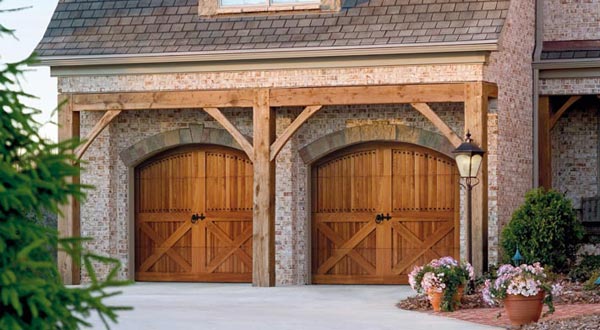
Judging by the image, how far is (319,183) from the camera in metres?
22.7

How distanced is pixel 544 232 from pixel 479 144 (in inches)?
64.6

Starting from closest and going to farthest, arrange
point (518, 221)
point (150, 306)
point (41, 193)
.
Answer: point (41, 193)
point (150, 306)
point (518, 221)

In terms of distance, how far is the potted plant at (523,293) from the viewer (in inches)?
589

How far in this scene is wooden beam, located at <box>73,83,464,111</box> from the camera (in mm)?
20594

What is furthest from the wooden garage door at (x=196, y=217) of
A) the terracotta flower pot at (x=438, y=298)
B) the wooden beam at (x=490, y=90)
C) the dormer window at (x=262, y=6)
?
the terracotta flower pot at (x=438, y=298)

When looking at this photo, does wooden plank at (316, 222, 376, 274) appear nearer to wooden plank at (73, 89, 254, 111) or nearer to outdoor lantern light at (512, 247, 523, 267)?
wooden plank at (73, 89, 254, 111)

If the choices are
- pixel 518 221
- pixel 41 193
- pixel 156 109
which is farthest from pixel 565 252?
pixel 41 193

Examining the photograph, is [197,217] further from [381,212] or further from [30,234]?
[30,234]

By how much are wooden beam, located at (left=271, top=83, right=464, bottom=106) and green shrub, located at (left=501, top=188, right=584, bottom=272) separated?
2021 millimetres

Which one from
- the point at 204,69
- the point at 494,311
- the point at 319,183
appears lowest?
the point at 494,311

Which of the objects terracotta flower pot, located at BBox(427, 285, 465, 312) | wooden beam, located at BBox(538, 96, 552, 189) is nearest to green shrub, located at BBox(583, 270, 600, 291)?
terracotta flower pot, located at BBox(427, 285, 465, 312)

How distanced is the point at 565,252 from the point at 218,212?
625cm

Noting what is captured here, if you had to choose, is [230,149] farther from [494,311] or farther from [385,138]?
[494,311]

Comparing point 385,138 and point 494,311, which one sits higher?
point 385,138
